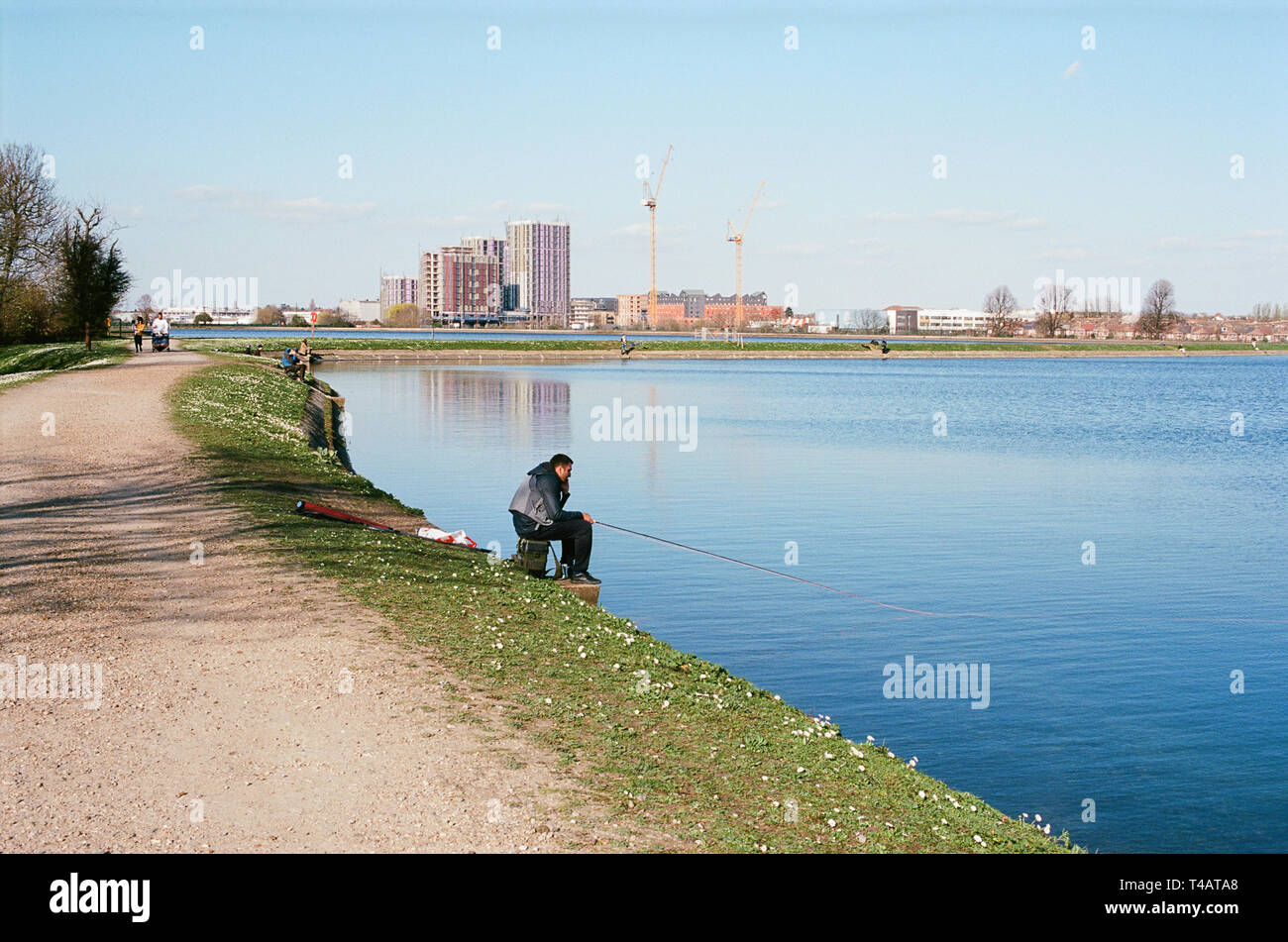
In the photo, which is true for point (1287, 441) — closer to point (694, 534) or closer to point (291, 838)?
point (694, 534)

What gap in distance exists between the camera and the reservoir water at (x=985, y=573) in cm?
1095

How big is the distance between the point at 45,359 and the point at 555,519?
41431 mm

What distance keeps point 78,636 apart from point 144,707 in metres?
2.08

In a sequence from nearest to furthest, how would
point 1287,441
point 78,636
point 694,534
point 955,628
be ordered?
point 78,636 < point 955,628 < point 694,534 < point 1287,441

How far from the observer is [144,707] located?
868 centimetres

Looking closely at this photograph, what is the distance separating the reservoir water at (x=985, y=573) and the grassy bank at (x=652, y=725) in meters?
1.65

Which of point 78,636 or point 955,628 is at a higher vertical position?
point 78,636

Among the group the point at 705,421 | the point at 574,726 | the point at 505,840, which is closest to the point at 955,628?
the point at 574,726

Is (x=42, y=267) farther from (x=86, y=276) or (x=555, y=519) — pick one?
(x=555, y=519)

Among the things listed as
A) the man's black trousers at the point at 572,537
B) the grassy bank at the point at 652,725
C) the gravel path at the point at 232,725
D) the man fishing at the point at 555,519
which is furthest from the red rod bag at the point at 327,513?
the man's black trousers at the point at 572,537

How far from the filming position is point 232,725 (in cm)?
837

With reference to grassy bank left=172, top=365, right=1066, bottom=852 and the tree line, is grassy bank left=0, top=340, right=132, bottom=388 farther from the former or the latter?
grassy bank left=172, top=365, right=1066, bottom=852

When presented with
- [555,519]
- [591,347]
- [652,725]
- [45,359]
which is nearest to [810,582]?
[555,519]

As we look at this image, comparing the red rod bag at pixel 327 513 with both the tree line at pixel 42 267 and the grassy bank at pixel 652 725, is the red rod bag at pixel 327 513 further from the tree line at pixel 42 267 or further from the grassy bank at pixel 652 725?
the tree line at pixel 42 267
